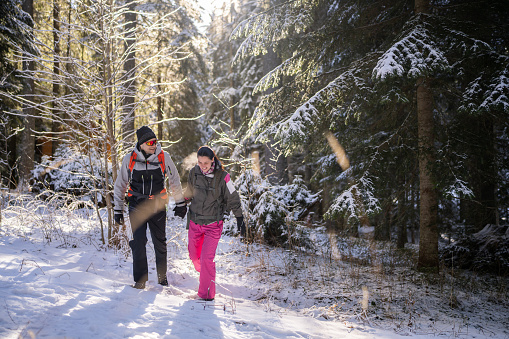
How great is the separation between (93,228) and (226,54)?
51.1 feet

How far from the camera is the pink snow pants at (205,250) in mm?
4074

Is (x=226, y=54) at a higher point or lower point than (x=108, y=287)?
higher

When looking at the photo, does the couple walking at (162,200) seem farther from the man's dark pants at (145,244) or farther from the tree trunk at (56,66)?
the tree trunk at (56,66)

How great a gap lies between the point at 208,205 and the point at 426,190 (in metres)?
4.88

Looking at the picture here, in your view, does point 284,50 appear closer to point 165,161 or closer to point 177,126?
point 165,161

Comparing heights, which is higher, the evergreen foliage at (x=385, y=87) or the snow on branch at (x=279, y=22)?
the snow on branch at (x=279, y=22)

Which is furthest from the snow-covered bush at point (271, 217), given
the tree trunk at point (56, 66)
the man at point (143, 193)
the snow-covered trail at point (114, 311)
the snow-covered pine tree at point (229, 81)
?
the snow-covered pine tree at point (229, 81)

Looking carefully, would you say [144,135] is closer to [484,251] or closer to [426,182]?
[426,182]

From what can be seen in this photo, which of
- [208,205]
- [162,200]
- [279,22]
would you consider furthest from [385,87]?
[162,200]

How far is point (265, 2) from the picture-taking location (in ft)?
33.5

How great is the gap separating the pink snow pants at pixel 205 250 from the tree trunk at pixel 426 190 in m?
4.57

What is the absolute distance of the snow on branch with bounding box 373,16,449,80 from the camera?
4.64 meters

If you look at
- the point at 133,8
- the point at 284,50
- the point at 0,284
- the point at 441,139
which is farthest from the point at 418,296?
the point at 133,8

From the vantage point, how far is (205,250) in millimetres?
4172
